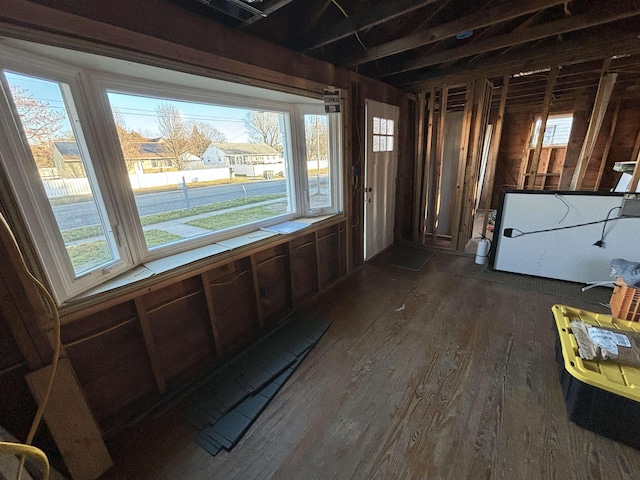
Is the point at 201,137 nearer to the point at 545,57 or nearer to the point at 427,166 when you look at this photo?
the point at 427,166

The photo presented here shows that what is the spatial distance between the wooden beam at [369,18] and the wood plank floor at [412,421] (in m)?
2.21

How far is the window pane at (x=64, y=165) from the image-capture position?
110 cm

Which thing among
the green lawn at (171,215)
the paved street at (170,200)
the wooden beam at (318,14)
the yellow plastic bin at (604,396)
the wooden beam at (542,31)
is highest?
the wooden beam at (318,14)

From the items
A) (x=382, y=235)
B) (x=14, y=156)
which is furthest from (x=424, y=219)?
(x=14, y=156)

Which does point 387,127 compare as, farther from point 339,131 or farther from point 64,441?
point 64,441

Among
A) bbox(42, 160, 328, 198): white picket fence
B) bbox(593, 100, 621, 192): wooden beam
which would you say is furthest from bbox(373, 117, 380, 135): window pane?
bbox(593, 100, 621, 192): wooden beam

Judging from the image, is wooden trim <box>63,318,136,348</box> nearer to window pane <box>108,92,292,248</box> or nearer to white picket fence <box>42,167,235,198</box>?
window pane <box>108,92,292,248</box>

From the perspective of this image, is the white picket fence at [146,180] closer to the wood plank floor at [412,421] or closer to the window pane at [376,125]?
the wood plank floor at [412,421]

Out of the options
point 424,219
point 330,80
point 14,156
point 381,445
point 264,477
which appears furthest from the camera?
point 424,219

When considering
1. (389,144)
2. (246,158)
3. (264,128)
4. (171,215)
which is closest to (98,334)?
(171,215)

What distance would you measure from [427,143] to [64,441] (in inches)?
166

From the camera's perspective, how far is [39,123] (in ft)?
3.70

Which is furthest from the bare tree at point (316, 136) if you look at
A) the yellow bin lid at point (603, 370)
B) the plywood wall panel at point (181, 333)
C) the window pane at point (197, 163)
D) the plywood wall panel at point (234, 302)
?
the yellow bin lid at point (603, 370)

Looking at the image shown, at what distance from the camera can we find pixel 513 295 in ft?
8.41
